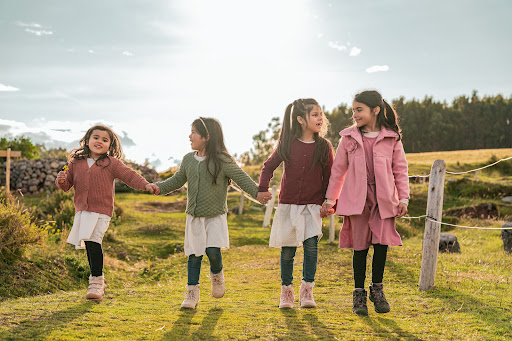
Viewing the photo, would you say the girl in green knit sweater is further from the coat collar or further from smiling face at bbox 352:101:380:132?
smiling face at bbox 352:101:380:132

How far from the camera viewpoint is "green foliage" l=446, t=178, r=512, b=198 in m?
19.6

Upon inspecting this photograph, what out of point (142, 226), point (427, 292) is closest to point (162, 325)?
point (427, 292)

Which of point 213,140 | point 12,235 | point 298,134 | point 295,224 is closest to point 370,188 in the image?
point 295,224

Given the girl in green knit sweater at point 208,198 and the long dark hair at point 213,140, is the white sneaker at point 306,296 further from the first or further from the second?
the long dark hair at point 213,140

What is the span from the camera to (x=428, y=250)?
5.64 meters

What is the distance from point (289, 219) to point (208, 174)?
892 millimetres

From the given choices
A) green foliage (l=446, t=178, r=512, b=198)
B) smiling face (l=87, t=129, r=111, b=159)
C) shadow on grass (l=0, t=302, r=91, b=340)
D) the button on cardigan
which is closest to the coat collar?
the button on cardigan

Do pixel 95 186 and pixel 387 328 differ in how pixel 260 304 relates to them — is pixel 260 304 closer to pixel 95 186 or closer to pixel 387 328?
pixel 387 328

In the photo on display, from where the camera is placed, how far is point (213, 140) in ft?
16.2

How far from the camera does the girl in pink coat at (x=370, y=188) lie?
14.6ft

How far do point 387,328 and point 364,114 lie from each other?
1.89m

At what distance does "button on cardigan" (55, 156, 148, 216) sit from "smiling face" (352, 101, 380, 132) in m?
2.20

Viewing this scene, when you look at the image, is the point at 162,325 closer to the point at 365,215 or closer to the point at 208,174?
the point at 208,174

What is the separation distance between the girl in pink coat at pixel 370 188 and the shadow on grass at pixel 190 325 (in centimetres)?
127
